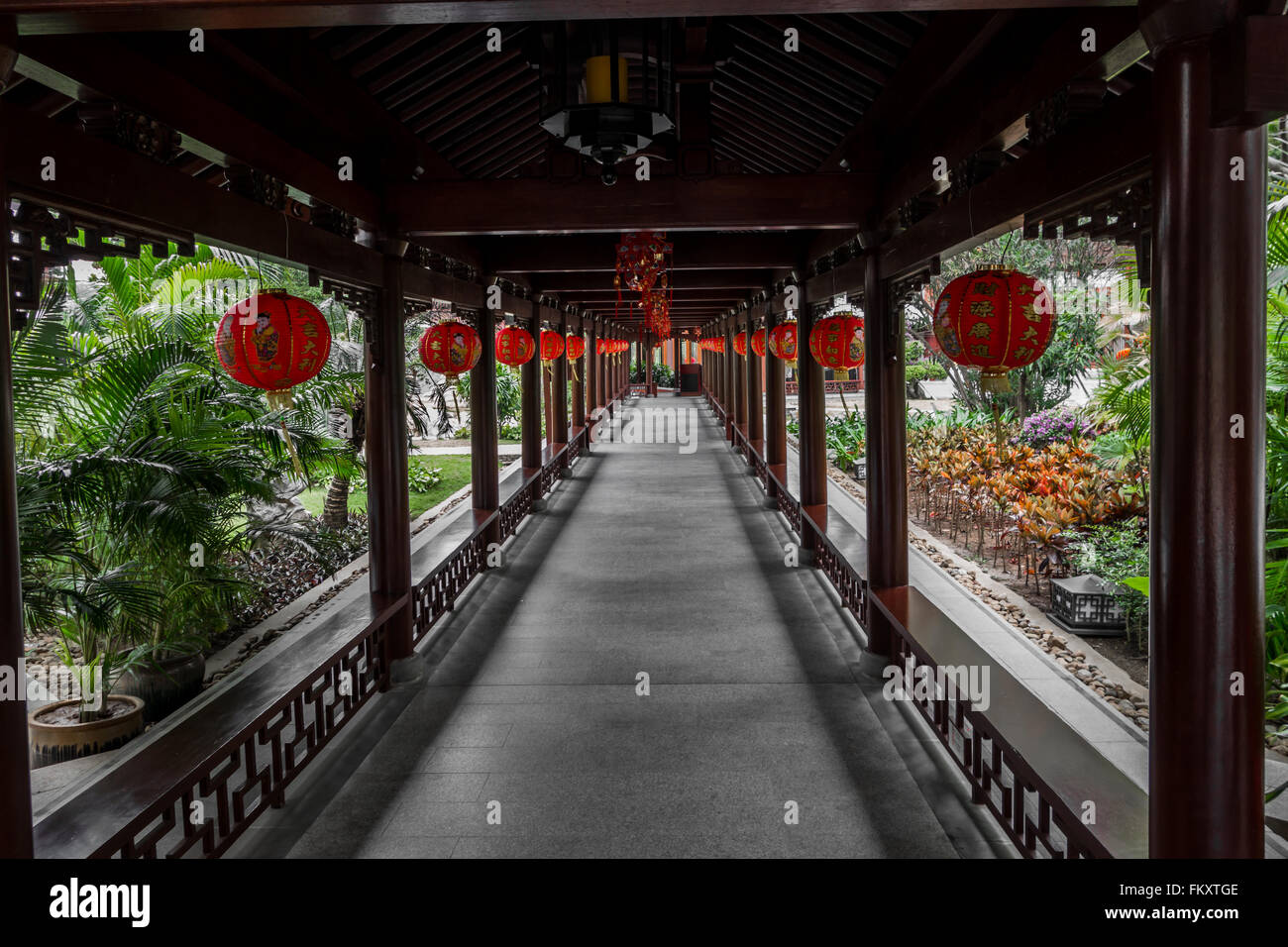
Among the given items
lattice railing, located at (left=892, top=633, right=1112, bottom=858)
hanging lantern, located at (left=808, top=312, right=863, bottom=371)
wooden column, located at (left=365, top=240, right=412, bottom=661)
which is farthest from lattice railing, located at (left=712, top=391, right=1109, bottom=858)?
wooden column, located at (left=365, top=240, right=412, bottom=661)

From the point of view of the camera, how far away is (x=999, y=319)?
3584mm

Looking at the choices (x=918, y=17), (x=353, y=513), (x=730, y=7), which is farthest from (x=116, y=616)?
(x=353, y=513)

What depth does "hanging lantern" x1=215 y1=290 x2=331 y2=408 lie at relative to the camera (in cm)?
380

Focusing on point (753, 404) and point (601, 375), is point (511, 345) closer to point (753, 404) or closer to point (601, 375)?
point (753, 404)

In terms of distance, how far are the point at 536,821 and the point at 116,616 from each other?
10.4 ft

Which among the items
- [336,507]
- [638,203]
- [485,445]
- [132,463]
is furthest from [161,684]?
[336,507]

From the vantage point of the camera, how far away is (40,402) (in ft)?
15.7

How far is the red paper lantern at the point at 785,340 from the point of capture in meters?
9.84

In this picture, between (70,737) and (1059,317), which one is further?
(1059,317)

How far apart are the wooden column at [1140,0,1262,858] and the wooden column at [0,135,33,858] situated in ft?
10.3

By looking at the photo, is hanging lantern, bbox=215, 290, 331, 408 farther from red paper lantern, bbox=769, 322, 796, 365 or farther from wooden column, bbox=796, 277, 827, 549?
red paper lantern, bbox=769, 322, 796, 365

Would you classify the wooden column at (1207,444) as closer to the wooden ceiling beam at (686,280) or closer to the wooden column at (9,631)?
the wooden column at (9,631)

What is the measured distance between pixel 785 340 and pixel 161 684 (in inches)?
272

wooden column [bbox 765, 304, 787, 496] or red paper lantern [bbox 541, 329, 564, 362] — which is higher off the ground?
red paper lantern [bbox 541, 329, 564, 362]
